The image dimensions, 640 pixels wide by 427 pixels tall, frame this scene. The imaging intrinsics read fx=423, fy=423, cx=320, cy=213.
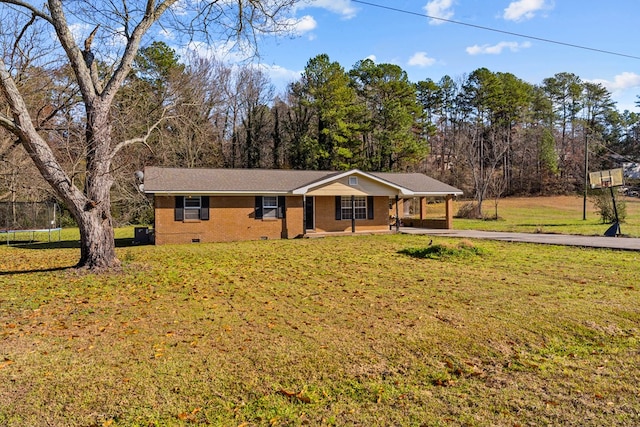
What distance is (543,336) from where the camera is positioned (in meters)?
5.38

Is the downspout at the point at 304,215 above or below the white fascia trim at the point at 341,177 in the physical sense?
below

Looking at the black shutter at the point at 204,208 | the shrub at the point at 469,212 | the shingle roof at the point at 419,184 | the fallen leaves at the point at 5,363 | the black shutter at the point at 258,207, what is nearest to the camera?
the fallen leaves at the point at 5,363

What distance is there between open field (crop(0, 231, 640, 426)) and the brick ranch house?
906 cm

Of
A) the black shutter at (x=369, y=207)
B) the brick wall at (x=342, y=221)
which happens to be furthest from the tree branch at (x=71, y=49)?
the black shutter at (x=369, y=207)

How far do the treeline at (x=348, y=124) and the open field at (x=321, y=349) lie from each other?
783cm

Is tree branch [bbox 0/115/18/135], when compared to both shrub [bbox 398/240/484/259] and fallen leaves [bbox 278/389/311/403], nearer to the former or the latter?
fallen leaves [bbox 278/389/311/403]

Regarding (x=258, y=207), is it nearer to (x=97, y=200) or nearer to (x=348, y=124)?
(x=97, y=200)

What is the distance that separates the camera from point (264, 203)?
67.4 ft

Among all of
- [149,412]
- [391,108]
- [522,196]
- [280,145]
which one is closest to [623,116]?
[522,196]

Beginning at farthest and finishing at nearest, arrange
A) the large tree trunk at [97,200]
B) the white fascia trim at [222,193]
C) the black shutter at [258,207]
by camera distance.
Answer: the black shutter at [258,207] → the white fascia trim at [222,193] → the large tree trunk at [97,200]

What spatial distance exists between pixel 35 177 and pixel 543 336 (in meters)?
18.5

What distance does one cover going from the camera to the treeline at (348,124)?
19.3 m

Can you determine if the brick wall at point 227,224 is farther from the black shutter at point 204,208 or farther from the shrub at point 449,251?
the shrub at point 449,251

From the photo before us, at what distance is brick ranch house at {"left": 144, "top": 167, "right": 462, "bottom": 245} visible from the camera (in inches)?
738
